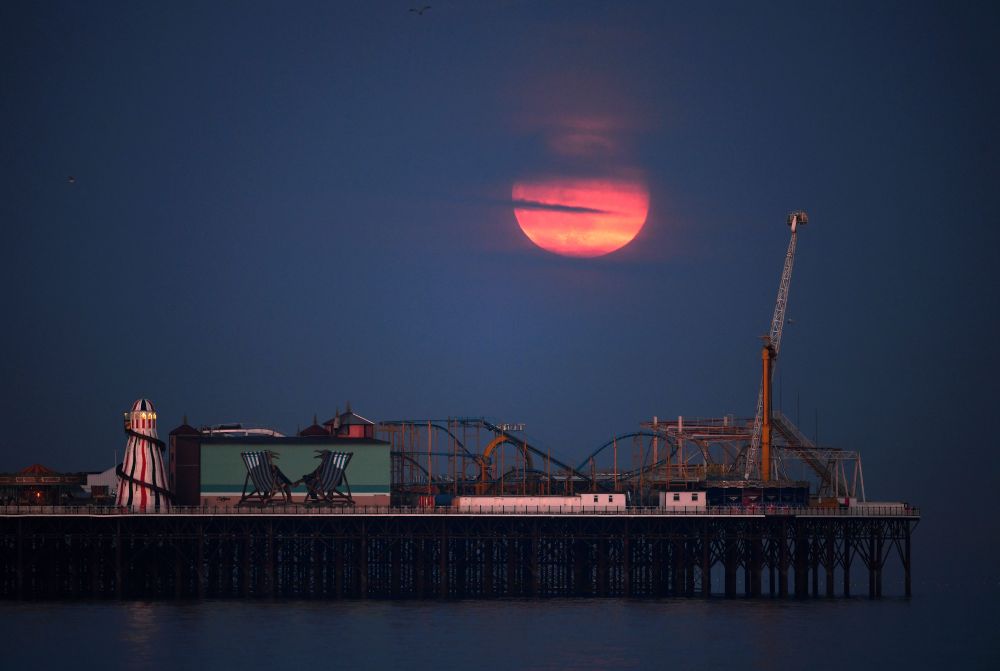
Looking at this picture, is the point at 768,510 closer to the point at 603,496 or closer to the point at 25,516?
the point at 603,496

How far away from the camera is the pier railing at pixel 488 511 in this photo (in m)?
141

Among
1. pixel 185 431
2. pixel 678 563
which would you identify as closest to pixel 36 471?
pixel 185 431

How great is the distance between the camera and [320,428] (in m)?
156

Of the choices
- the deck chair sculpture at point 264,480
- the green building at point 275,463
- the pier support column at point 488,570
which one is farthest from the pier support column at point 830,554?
the deck chair sculpture at point 264,480

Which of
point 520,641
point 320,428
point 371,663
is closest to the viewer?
point 371,663

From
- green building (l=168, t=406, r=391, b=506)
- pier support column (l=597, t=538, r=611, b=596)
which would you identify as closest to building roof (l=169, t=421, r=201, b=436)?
green building (l=168, t=406, r=391, b=506)

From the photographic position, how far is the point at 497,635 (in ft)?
389

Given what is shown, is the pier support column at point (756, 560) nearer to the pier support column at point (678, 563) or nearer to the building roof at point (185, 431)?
the pier support column at point (678, 563)

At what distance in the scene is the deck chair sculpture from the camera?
144625 mm

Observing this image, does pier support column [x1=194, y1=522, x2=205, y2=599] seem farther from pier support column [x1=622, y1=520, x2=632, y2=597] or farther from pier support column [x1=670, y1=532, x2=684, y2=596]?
pier support column [x1=670, y1=532, x2=684, y2=596]

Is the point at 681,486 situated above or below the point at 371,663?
above

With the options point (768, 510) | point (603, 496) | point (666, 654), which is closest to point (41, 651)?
point (666, 654)

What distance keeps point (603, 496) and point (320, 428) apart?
85.7ft

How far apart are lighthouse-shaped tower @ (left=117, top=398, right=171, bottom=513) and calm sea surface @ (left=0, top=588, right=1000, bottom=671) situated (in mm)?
11155
